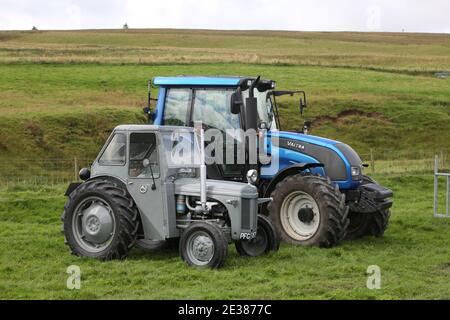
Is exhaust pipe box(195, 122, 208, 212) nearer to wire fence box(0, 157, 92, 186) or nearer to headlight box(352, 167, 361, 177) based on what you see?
headlight box(352, 167, 361, 177)

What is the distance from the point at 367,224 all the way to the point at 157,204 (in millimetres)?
4486

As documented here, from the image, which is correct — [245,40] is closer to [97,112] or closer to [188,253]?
[97,112]

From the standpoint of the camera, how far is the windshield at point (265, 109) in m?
14.2

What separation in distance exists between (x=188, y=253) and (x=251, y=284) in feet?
5.06

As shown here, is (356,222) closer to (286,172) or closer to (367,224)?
(367,224)

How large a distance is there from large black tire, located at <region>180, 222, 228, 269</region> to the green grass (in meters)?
0.18

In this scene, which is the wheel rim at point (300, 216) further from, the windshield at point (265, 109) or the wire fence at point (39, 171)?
the wire fence at point (39, 171)

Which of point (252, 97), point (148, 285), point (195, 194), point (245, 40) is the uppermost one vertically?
point (245, 40)

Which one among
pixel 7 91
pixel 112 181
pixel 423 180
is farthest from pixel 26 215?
pixel 7 91

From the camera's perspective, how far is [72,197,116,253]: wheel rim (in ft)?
39.1

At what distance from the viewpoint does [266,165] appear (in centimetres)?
1387

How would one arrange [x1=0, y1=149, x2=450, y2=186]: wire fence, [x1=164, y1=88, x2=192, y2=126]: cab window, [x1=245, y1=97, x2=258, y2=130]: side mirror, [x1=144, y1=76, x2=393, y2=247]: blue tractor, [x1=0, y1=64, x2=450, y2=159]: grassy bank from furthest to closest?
[x1=0, y1=64, x2=450, y2=159]: grassy bank → [x1=0, y1=149, x2=450, y2=186]: wire fence → [x1=164, y1=88, x2=192, y2=126]: cab window → [x1=245, y1=97, x2=258, y2=130]: side mirror → [x1=144, y1=76, x2=393, y2=247]: blue tractor

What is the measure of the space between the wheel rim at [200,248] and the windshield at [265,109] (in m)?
3.28

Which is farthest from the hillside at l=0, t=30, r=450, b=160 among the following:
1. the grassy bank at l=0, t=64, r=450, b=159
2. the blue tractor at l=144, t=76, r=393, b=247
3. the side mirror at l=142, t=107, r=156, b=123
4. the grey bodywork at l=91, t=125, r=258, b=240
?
the grey bodywork at l=91, t=125, r=258, b=240
